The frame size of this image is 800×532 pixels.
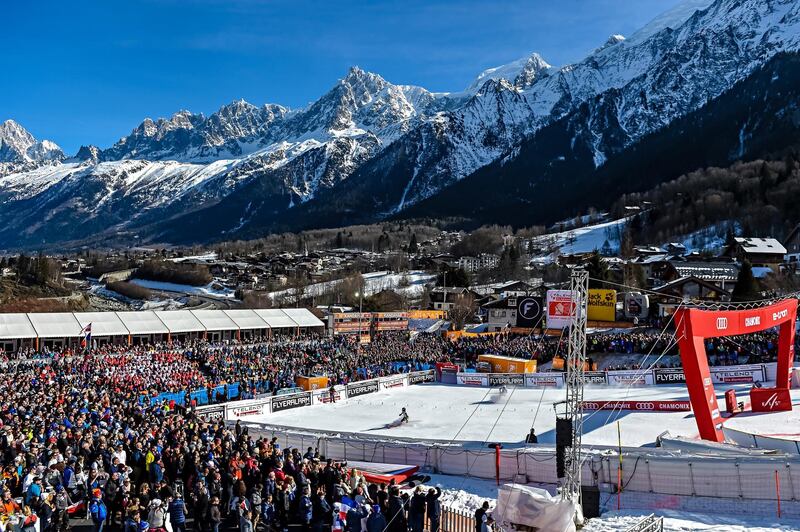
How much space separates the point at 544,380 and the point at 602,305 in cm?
2000

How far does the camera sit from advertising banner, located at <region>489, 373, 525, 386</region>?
38.1 m

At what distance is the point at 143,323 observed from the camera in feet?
167

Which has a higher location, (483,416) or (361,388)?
(361,388)

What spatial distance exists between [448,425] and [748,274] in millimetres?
42025

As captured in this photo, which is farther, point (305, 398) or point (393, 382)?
point (393, 382)

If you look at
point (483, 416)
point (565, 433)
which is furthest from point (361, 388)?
point (565, 433)

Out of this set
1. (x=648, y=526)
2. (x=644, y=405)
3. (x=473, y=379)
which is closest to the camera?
(x=648, y=526)

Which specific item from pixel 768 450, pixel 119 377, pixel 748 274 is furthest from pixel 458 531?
pixel 748 274

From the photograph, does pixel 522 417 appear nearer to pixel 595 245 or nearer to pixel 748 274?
pixel 748 274

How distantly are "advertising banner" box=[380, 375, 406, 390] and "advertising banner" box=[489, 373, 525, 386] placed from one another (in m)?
5.08

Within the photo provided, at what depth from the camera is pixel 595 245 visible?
14588 centimetres

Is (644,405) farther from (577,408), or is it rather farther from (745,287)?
(745,287)

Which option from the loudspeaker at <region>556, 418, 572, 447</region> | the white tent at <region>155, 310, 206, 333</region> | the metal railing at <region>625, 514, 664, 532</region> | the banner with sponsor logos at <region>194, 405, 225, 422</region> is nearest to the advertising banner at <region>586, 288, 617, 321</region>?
the white tent at <region>155, 310, 206, 333</region>

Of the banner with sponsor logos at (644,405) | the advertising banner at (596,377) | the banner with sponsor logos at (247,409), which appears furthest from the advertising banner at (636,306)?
the banner with sponsor logos at (247,409)
